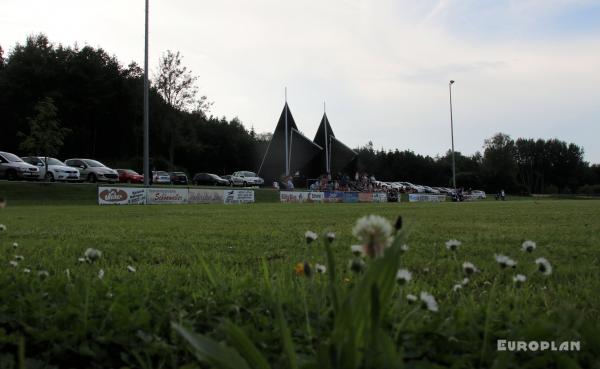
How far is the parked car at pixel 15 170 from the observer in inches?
1204

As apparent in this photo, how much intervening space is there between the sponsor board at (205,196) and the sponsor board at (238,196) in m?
0.24

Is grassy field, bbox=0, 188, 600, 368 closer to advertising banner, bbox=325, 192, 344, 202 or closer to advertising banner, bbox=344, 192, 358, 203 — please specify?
advertising banner, bbox=325, 192, 344, 202

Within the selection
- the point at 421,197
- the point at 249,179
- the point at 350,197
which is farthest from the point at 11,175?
the point at 421,197

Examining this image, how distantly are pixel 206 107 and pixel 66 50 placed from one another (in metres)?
17.5

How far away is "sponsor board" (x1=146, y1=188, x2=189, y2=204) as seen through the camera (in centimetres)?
2688

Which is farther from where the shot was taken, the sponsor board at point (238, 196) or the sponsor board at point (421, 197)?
the sponsor board at point (421, 197)

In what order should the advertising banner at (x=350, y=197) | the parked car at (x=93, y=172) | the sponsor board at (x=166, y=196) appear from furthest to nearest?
the advertising banner at (x=350, y=197) < the parked car at (x=93, y=172) < the sponsor board at (x=166, y=196)

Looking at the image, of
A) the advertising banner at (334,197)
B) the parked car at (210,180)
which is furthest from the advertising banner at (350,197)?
the parked car at (210,180)

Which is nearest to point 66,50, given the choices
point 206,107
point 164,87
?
point 164,87

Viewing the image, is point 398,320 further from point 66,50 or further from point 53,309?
point 66,50

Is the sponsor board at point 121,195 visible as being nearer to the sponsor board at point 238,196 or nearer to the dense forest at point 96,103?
the sponsor board at point 238,196

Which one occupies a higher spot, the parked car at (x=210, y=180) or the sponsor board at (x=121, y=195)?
the parked car at (x=210, y=180)

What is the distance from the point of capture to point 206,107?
57.8 metres

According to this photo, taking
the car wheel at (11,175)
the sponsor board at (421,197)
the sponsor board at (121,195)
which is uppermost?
the car wheel at (11,175)
